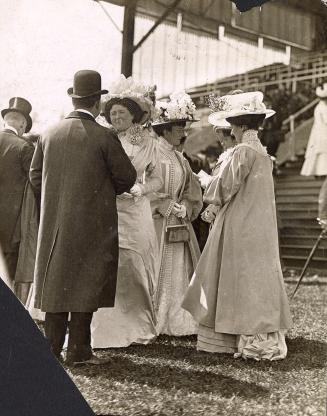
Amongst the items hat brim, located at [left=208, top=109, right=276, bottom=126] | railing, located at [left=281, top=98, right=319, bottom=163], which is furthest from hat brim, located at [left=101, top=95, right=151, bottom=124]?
railing, located at [left=281, top=98, right=319, bottom=163]

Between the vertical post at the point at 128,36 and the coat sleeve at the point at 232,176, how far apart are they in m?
0.89

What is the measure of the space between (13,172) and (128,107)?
0.91 metres

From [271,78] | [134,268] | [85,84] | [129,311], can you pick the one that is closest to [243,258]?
[134,268]

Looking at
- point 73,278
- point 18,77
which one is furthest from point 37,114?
point 73,278

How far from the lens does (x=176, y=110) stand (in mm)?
4898

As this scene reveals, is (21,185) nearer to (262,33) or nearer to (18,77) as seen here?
(18,77)

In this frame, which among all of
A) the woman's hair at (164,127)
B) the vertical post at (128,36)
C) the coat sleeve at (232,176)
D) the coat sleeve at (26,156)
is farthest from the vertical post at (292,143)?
the coat sleeve at (26,156)

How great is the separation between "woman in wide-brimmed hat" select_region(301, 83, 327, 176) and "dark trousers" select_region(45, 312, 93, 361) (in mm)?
1367

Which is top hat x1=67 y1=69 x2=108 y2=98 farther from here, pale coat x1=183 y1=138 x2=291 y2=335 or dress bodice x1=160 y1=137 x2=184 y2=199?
dress bodice x1=160 y1=137 x2=184 y2=199

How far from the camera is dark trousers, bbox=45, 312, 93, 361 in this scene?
12.6 ft

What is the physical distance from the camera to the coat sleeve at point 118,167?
12.9 ft

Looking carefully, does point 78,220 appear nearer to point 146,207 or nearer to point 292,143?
point 146,207

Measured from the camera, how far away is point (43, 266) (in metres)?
3.89

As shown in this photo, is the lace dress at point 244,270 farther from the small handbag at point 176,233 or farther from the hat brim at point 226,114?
the small handbag at point 176,233
